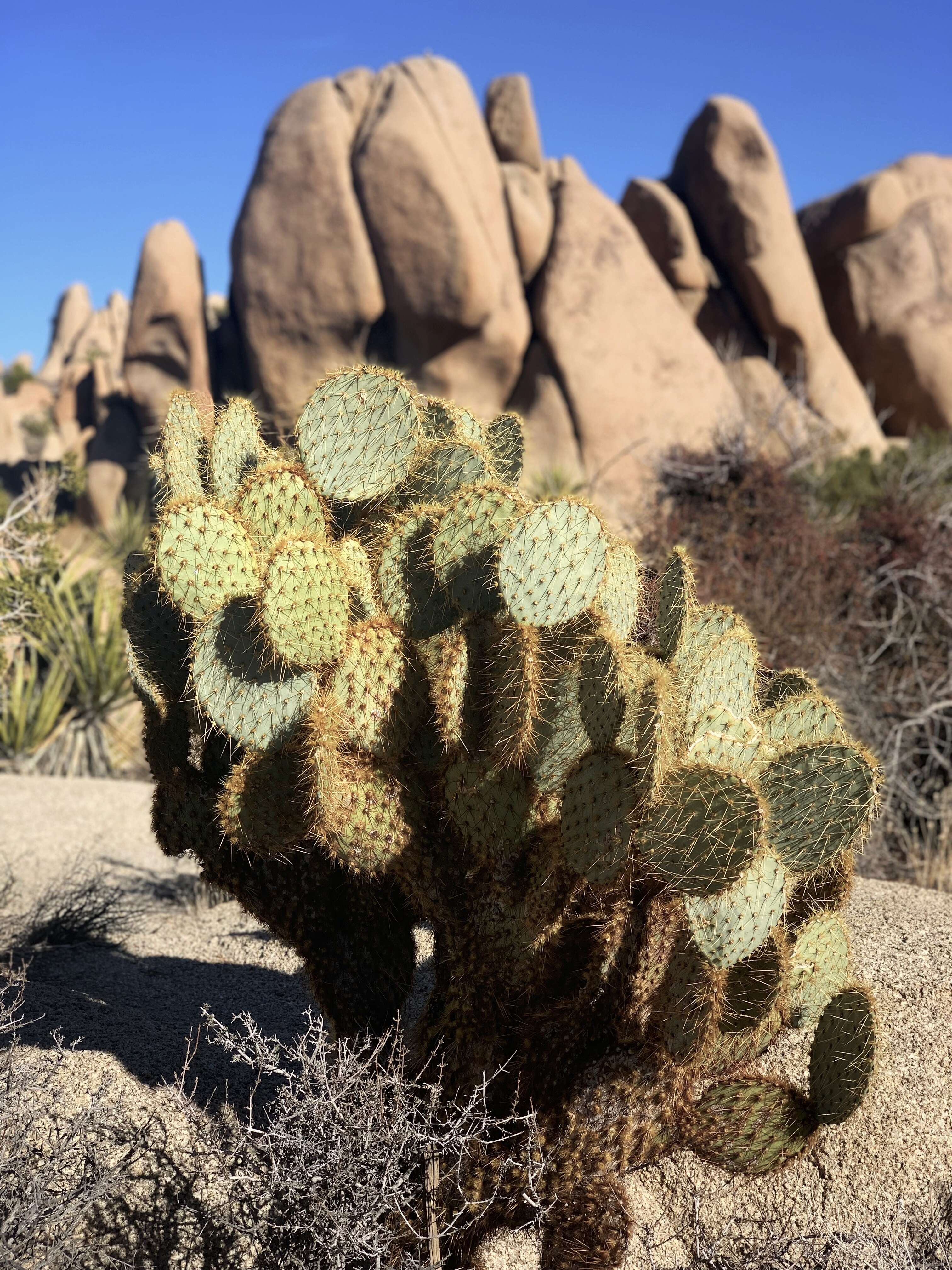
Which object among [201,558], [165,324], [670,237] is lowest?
[201,558]

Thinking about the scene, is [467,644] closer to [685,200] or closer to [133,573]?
[133,573]

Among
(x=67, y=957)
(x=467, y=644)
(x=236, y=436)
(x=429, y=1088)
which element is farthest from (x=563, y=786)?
(x=67, y=957)

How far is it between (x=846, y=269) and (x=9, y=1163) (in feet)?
76.2

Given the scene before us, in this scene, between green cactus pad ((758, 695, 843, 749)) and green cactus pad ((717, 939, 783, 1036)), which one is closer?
green cactus pad ((717, 939, 783, 1036))

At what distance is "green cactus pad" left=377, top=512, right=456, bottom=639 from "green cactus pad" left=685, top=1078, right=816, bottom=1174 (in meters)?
1.51

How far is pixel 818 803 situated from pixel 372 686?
3.75 feet

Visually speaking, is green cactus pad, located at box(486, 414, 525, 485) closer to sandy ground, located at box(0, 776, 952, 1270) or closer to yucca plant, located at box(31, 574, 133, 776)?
sandy ground, located at box(0, 776, 952, 1270)

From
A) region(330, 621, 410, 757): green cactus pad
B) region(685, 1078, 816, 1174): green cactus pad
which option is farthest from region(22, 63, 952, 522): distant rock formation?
region(330, 621, 410, 757): green cactus pad

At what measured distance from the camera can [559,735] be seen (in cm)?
255

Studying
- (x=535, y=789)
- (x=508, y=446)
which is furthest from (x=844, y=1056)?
(x=508, y=446)

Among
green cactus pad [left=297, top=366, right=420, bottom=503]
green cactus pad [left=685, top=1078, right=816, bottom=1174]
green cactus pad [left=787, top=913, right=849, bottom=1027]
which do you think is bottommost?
green cactus pad [left=685, top=1078, right=816, bottom=1174]

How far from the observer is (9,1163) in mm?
2604

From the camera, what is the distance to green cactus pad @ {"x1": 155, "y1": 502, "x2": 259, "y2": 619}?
2.67 metres

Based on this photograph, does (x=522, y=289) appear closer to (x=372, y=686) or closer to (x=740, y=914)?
(x=372, y=686)
